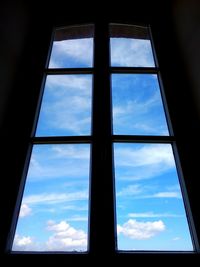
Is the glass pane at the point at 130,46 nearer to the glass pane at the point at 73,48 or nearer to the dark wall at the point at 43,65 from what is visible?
the dark wall at the point at 43,65

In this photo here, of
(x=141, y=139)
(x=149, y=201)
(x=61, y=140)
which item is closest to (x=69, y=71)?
(x=61, y=140)

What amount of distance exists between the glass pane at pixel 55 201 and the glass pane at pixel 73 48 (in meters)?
0.84

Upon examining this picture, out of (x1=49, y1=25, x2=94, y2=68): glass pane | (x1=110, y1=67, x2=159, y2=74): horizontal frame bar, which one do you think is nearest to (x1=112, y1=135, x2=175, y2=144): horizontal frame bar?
(x1=110, y1=67, x2=159, y2=74): horizontal frame bar

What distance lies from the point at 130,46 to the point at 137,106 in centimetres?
71

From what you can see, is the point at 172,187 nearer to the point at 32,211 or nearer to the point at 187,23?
the point at 32,211

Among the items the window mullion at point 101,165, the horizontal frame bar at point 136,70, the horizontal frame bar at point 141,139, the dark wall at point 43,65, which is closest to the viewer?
the window mullion at point 101,165

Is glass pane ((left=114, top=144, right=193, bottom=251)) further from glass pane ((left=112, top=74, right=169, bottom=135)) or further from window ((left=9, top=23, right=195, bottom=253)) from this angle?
glass pane ((left=112, top=74, right=169, bottom=135))

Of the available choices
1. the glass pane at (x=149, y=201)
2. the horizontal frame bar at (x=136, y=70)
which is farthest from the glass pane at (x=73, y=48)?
the glass pane at (x=149, y=201)

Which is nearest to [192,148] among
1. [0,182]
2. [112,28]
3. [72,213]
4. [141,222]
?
[141,222]

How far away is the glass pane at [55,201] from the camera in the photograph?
135 cm

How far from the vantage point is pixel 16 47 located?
197cm

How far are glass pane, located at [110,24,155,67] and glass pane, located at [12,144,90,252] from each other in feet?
3.05

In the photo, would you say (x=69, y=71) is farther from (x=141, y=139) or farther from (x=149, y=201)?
(x=149, y=201)

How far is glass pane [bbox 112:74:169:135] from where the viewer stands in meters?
1.76
